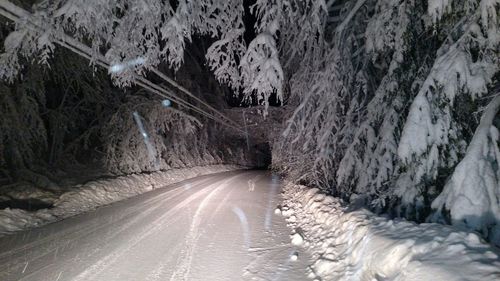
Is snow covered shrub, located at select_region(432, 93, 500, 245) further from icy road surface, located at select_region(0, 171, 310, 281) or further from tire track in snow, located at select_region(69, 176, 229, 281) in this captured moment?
tire track in snow, located at select_region(69, 176, 229, 281)

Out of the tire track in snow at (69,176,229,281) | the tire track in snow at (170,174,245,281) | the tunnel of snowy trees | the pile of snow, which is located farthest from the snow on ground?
the pile of snow

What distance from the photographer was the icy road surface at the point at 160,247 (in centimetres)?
517

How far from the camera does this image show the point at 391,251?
12.2 feet

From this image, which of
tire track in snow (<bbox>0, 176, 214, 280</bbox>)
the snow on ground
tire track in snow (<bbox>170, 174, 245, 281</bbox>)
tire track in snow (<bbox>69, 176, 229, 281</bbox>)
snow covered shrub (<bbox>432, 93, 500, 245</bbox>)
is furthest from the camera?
the snow on ground

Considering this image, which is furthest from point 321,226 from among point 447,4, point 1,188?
point 1,188

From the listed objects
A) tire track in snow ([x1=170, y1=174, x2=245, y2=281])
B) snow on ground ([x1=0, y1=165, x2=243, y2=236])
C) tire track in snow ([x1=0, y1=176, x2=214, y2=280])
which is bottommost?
tire track in snow ([x1=170, y1=174, x2=245, y2=281])

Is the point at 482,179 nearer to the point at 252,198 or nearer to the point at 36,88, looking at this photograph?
the point at 252,198

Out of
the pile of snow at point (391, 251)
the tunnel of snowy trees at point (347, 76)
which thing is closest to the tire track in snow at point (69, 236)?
the tunnel of snowy trees at point (347, 76)

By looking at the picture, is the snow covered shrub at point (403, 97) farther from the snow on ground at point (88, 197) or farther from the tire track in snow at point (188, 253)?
the snow on ground at point (88, 197)

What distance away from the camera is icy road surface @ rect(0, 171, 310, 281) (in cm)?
517

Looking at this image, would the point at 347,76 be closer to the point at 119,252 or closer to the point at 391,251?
the point at 391,251

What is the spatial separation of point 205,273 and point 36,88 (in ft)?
30.9

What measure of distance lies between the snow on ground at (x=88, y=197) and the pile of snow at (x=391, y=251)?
22.4 feet

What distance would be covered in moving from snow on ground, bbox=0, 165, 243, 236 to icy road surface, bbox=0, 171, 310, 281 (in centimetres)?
69
